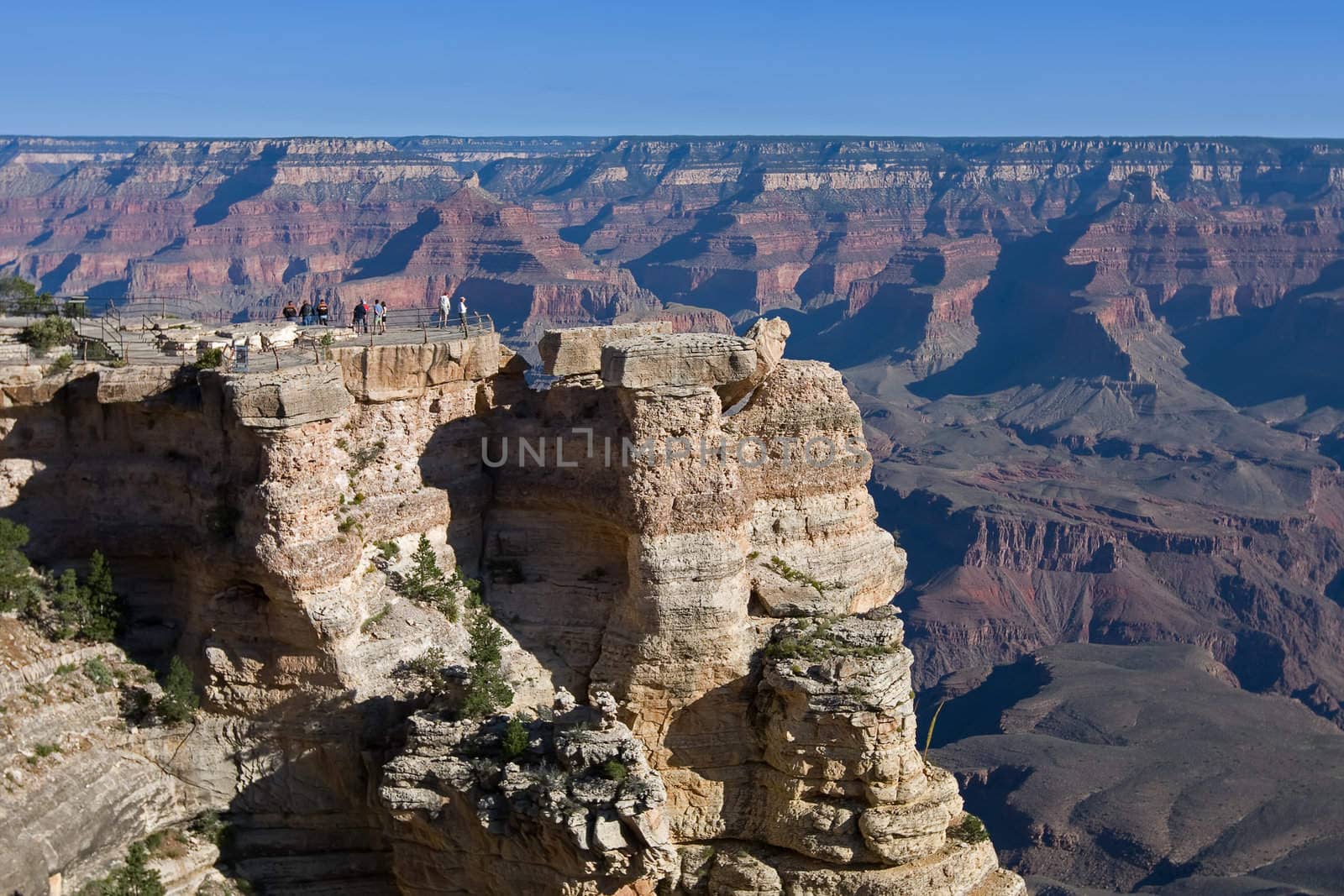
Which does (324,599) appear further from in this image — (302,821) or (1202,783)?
(1202,783)

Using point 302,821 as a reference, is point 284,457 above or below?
above

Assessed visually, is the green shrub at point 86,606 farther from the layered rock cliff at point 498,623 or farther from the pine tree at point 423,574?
the pine tree at point 423,574

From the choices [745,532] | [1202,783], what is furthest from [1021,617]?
[745,532]

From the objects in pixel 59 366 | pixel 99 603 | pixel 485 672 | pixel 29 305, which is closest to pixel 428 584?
pixel 485 672

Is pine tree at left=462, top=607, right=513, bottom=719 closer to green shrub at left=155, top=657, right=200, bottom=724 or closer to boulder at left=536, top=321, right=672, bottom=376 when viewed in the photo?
green shrub at left=155, top=657, right=200, bottom=724

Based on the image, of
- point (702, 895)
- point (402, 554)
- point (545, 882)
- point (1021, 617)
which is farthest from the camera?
point (1021, 617)
